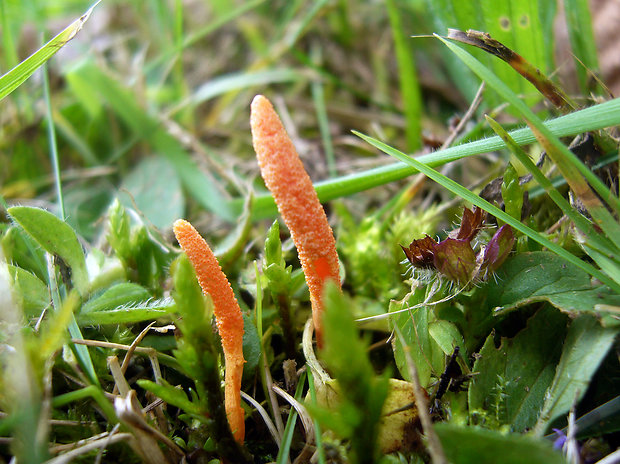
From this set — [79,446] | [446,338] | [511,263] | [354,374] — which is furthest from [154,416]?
[511,263]

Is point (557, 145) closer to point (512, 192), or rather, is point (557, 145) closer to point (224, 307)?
point (512, 192)

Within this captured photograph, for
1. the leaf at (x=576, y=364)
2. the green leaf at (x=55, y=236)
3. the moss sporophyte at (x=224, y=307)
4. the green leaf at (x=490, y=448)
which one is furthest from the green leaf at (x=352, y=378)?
the green leaf at (x=55, y=236)

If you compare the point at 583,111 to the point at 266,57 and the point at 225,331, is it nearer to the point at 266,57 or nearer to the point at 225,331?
the point at 225,331

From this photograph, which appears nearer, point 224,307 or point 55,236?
point 224,307

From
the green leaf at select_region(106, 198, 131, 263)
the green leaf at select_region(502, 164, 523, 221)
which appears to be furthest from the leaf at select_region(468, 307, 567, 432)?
the green leaf at select_region(106, 198, 131, 263)

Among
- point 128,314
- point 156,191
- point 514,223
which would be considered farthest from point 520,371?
point 156,191

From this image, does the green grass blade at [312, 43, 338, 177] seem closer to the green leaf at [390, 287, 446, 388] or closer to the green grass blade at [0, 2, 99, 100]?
the green leaf at [390, 287, 446, 388]

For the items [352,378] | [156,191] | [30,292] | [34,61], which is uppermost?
[34,61]
